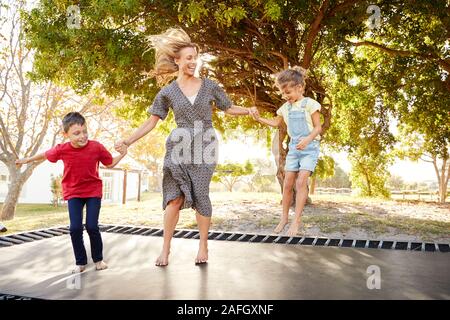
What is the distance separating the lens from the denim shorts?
11.2ft

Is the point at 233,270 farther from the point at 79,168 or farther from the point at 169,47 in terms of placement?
the point at 169,47

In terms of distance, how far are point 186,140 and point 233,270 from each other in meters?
0.77

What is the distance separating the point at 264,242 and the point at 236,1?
313 cm

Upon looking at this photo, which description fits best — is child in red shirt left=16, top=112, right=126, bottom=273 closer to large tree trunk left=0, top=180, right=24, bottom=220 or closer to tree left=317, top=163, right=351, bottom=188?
large tree trunk left=0, top=180, right=24, bottom=220

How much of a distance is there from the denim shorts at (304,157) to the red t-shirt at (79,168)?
56.6 inches

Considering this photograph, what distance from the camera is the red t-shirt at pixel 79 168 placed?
8.51 ft

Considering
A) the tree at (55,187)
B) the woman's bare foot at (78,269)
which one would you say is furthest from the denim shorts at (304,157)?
the tree at (55,187)

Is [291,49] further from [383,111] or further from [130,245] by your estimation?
[130,245]

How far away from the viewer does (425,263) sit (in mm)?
2824

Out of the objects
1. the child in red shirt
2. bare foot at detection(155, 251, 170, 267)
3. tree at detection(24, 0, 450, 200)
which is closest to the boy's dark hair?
the child in red shirt

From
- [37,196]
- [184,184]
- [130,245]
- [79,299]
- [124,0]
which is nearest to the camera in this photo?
[79,299]

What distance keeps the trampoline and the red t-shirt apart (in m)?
0.44

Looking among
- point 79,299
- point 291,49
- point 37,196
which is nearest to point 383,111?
point 291,49

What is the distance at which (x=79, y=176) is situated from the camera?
2.59 metres
